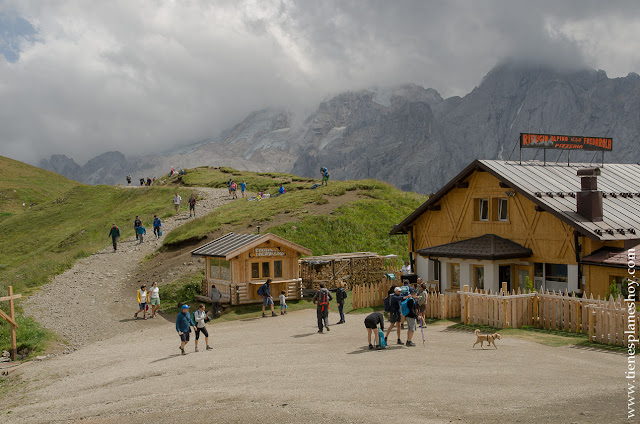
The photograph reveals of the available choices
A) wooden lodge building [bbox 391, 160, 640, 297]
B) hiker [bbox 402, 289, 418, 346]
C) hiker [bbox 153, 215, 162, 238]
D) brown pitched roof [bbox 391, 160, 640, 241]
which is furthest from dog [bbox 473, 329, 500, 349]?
hiker [bbox 153, 215, 162, 238]

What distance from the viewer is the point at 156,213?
59.3 meters

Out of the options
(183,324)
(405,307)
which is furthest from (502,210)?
(183,324)

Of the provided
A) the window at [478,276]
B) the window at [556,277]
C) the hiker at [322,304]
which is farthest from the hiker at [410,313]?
the window at [478,276]

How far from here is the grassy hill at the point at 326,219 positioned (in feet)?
143

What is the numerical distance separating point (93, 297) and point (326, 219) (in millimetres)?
17625

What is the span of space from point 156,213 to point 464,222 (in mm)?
35986

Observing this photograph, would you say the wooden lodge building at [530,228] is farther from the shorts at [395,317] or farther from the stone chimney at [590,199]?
the shorts at [395,317]

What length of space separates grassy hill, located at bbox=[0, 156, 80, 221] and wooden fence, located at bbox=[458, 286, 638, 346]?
2944 inches

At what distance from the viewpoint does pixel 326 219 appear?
151ft

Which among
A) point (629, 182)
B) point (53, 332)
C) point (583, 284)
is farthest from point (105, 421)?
point (629, 182)

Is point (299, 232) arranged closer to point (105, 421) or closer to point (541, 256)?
point (541, 256)

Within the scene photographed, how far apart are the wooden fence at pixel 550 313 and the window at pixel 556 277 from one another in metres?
5.26

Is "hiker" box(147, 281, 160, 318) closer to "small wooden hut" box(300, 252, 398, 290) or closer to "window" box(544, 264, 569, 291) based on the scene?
"small wooden hut" box(300, 252, 398, 290)

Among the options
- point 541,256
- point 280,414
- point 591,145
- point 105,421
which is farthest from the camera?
point 591,145
